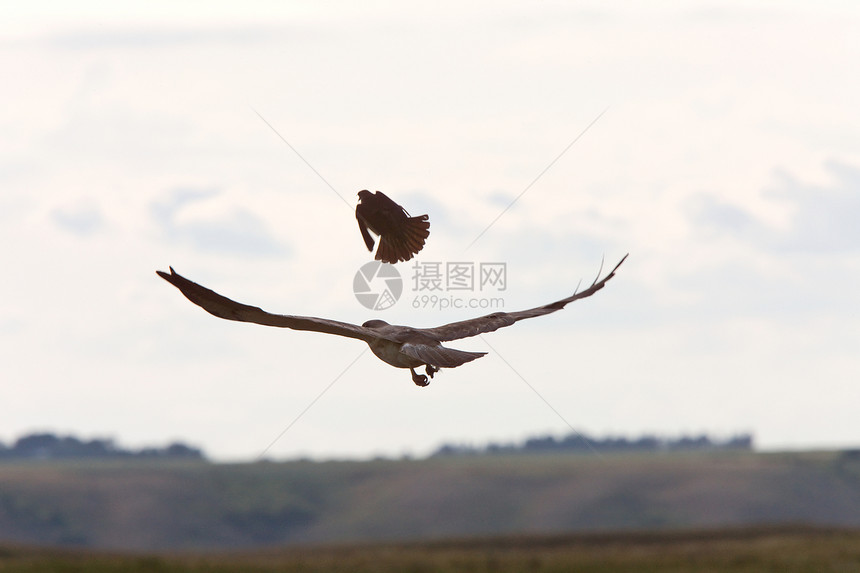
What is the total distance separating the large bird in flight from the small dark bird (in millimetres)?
1160

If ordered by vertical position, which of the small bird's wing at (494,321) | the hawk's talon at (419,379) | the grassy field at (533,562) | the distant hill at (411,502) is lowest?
the hawk's talon at (419,379)

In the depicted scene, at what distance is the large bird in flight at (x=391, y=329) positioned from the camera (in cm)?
1273

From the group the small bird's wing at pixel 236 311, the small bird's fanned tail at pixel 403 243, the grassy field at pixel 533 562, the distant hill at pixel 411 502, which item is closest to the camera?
the small bird's wing at pixel 236 311

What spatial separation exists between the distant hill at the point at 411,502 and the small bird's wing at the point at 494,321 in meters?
117

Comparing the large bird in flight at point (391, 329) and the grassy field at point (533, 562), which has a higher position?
the grassy field at point (533, 562)

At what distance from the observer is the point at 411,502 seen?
14888 cm

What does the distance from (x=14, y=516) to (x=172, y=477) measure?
18.9 metres

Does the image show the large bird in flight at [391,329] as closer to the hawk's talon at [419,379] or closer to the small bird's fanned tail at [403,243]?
the hawk's talon at [419,379]

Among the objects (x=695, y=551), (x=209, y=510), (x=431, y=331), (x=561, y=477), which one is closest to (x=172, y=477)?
(x=209, y=510)

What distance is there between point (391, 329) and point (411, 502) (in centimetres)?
13666

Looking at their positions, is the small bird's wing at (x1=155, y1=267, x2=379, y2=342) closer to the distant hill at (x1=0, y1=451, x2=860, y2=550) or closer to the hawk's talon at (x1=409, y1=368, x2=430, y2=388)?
the hawk's talon at (x1=409, y1=368, x2=430, y2=388)

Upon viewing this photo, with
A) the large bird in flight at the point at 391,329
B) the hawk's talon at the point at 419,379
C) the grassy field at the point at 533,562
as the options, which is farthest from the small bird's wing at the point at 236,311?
the grassy field at the point at 533,562

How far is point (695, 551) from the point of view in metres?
70.1

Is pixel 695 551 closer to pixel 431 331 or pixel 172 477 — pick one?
pixel 431 331
